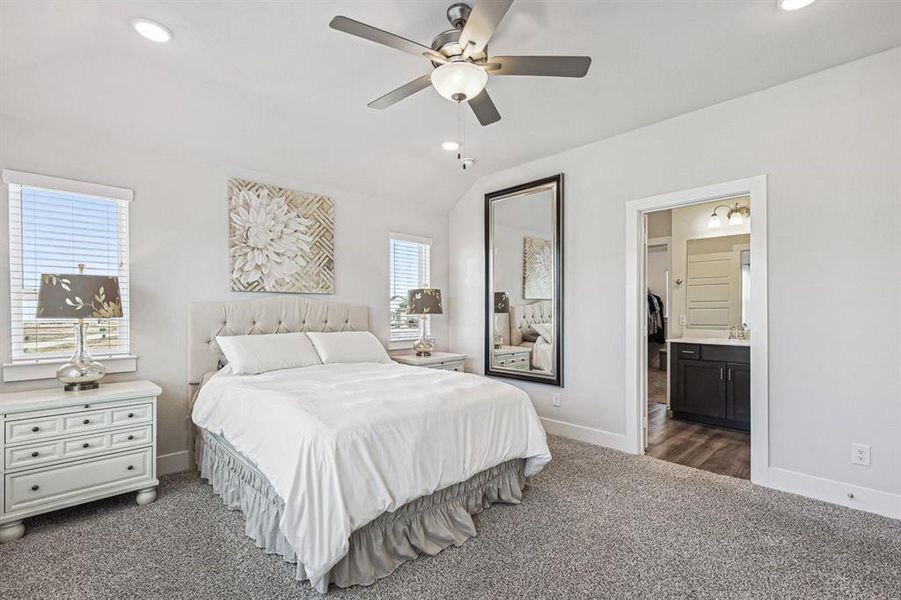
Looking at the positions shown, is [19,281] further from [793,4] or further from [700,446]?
[700,446]

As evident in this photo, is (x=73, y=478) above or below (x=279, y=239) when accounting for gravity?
below

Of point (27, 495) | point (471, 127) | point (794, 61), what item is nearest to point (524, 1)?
point (471, 127)

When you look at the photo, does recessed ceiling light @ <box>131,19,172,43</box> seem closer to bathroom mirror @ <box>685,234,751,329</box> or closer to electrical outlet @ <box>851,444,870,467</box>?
electrical outlet @ <box>851,444,870,467</box>

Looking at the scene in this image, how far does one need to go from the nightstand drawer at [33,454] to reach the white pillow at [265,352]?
3.39 feet

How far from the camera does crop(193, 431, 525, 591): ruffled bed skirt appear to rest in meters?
2.00

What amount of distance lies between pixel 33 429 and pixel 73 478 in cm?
36

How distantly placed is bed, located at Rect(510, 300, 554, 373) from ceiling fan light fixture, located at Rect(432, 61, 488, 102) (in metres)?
2.58

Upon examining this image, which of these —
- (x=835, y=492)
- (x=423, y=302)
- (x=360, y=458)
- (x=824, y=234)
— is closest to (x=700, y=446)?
(x=835, y=492)

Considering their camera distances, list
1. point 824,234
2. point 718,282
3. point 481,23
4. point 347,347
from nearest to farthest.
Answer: point 481,23
point 824,234
point 347,347
point 718,282

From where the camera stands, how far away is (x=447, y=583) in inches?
78.2

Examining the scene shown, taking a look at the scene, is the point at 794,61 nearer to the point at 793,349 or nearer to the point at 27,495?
the point at 793,349

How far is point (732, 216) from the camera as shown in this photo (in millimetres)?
4930

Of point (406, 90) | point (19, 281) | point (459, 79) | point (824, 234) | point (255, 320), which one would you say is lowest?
point (255, 320)

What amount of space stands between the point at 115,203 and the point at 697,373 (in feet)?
18.2
